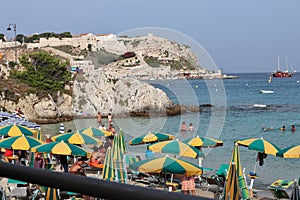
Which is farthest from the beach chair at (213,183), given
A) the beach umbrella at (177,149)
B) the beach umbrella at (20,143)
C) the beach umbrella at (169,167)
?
the beach umbrella at (20,143)

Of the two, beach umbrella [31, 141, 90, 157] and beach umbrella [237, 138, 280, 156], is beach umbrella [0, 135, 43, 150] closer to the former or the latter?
beach umbrella [31, 141, 90, 157]

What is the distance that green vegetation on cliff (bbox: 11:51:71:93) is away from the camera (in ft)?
138

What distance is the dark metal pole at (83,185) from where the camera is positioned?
1.02 m

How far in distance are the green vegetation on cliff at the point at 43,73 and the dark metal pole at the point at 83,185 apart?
4045cm

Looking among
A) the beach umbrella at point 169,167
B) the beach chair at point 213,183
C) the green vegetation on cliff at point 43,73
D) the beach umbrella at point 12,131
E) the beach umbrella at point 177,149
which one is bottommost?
the beach chair at point 213,183

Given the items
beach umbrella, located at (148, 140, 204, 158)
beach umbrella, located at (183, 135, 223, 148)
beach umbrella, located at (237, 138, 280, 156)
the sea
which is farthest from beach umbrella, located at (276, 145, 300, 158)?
beach umbrella, located at (183, 135, 223, 148)

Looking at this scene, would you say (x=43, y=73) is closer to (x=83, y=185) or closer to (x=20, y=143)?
(x=20, y=143)

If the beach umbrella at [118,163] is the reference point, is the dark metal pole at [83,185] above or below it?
above

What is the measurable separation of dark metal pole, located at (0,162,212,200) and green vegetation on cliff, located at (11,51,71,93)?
40.4 m

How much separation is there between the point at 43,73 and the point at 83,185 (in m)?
44.5

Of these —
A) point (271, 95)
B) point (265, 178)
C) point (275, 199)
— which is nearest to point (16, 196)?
point (275, 199)

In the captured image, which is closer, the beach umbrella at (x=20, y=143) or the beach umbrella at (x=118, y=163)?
the beach umbrella at (x=118, y=163)

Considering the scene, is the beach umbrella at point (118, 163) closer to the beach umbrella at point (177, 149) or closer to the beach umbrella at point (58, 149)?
the beach umbrella at point (58, 149)

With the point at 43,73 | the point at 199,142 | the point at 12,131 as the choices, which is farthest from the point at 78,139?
the point at 43,73
